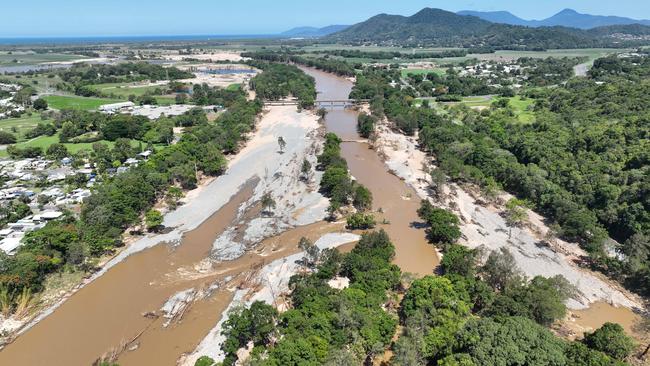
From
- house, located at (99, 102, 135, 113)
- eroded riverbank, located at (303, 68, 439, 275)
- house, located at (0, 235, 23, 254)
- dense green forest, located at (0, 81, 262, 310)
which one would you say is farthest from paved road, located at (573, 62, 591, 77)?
house, located at (0, 235, 23, 254)

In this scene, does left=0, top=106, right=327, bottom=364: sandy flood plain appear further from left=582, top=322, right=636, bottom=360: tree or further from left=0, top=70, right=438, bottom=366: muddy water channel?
left=582, top=322, right=636, bottom=360: tree

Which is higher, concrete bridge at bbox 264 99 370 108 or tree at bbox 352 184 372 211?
concrete bridge at bbox 264 99 370 108

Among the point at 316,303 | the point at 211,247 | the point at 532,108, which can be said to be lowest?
the point at 211,247

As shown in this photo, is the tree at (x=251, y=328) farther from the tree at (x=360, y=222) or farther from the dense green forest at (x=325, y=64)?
the dense green forest at (x=325, y=64)

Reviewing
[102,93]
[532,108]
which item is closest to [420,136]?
[532,108]

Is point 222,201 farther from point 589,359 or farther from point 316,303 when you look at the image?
point 589,359

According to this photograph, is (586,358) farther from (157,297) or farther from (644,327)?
(157,297)
